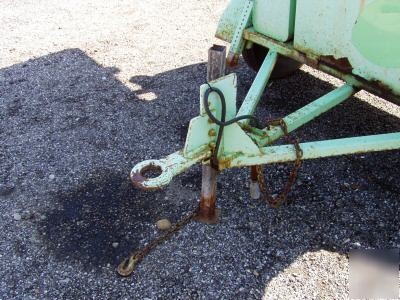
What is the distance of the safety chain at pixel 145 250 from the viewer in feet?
8.32

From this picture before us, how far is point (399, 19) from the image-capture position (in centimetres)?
253

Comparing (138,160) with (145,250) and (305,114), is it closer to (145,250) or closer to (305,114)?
(145,250)

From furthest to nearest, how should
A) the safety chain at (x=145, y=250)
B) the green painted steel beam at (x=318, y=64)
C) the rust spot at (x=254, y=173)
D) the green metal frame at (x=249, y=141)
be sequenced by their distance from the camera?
1. the rust spot at (x=254, y=173)
2. the green painted steel beam at (x=318, y=64)
3. the safety chain at (x=145, y=250)
4. the green metal frame at (x=249, y=141)

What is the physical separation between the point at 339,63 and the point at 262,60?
50.8 inches

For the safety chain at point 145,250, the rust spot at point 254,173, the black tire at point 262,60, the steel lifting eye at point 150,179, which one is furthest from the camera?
the black tire at point 262,60

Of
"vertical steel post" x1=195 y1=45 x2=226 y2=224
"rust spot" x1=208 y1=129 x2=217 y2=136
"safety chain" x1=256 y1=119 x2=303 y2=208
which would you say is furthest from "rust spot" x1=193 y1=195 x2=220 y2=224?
"rust spot" x1=208 y1=129 x2=217 y2=136

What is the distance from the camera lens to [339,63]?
291 centimetres

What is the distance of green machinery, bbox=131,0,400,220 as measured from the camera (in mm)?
2166

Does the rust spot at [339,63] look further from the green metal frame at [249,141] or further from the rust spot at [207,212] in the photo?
the rust spot at [207,212]

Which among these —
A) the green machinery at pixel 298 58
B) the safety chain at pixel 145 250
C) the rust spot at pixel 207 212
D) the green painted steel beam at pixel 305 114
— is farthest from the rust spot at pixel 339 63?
the safety chain at pixel 145 250

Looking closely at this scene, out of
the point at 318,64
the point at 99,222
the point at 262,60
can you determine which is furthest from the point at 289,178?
the point at 262,60

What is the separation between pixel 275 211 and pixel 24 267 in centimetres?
156

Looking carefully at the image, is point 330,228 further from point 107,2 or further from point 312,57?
point 107,2

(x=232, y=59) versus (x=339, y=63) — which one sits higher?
(x=339, y=63)
